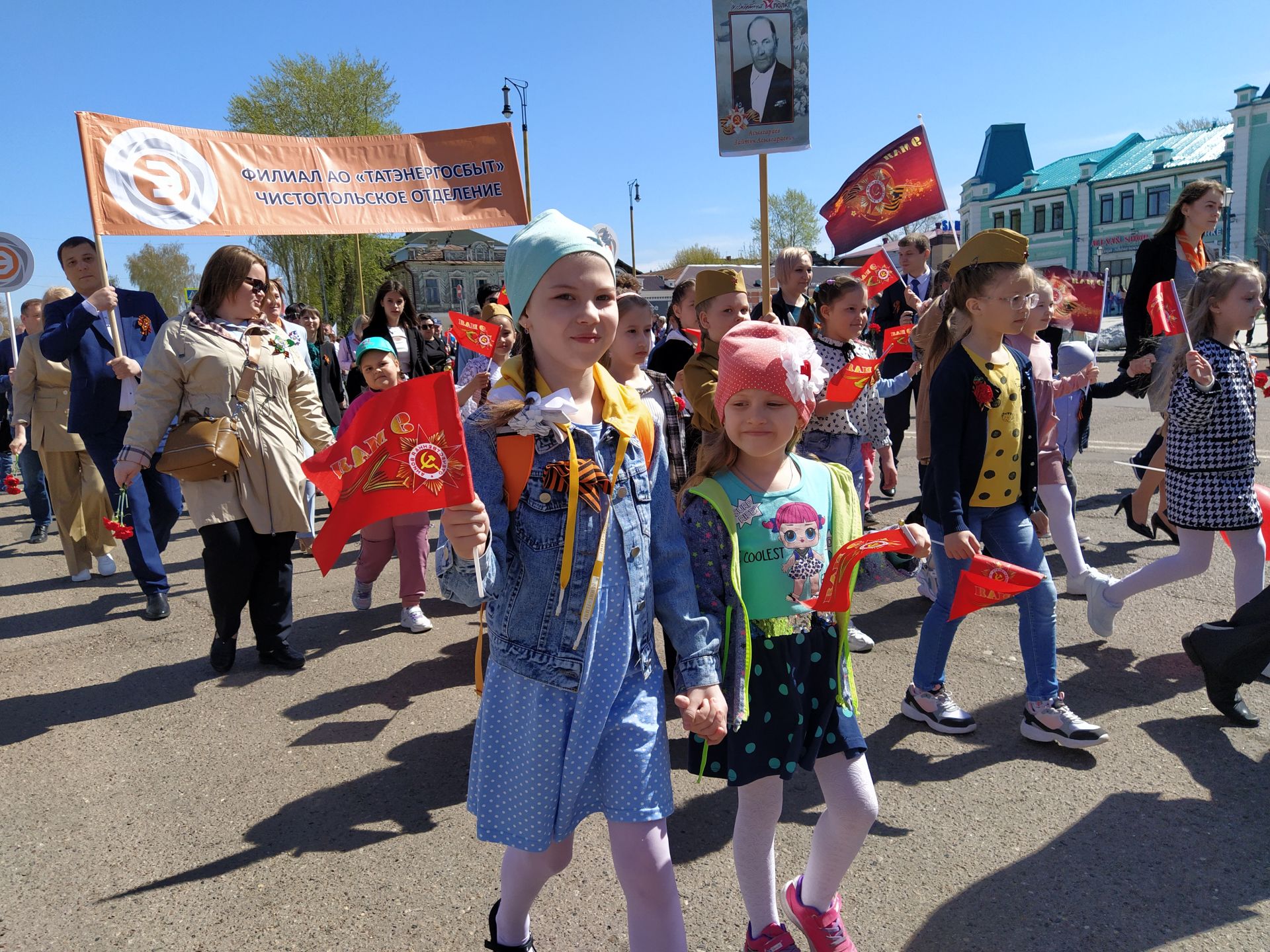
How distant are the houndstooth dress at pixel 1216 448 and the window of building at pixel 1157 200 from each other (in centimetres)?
5875

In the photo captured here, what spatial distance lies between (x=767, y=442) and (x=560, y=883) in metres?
1.56

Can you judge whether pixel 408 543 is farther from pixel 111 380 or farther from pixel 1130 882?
pixel 1130 882

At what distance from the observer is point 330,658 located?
471cm

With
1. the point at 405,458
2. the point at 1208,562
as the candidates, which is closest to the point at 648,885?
the point at 405,458

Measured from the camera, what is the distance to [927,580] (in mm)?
5168

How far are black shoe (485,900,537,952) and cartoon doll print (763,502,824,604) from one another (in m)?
1.10

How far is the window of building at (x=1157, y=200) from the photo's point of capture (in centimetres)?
5253

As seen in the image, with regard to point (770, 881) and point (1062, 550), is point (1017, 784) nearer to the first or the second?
point (770, 881)

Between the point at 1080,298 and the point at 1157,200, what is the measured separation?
58.4 meters

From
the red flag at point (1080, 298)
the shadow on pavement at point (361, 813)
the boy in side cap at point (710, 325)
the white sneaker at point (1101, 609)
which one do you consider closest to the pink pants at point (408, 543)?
the shadow on pavement at point (361, 813)

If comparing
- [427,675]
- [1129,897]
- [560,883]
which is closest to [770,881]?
[560,883]

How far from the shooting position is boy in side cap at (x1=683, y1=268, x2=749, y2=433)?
11.9 feet

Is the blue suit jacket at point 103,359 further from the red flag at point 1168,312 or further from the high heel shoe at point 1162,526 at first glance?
the high heel shoe at point 1162,526

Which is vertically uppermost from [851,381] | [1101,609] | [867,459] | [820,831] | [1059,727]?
[851,381]
